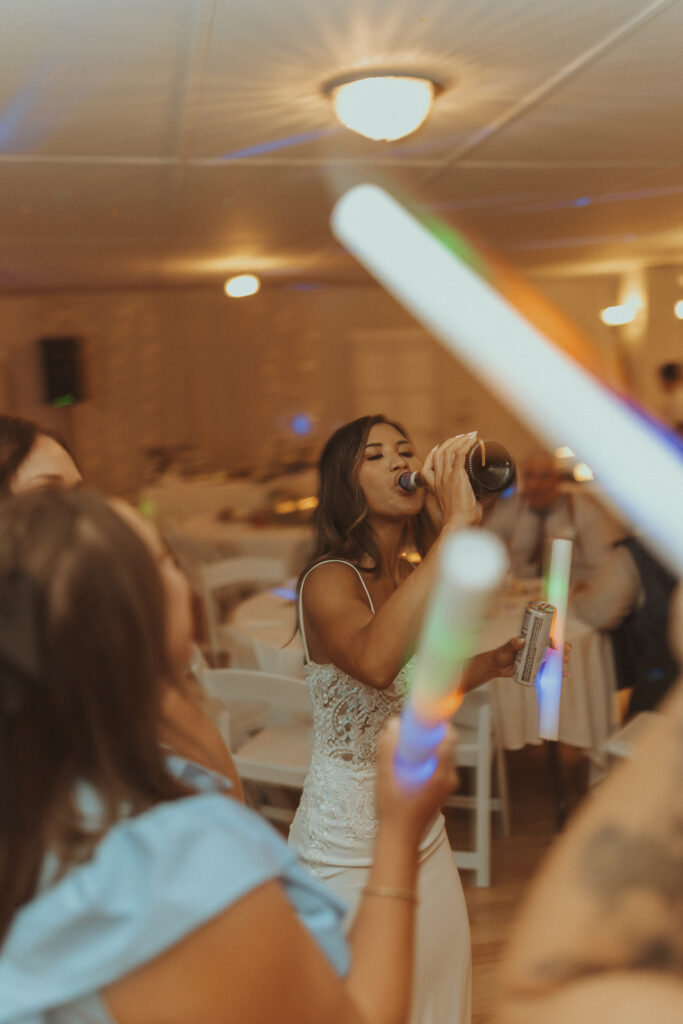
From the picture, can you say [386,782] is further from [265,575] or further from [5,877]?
[265,575]

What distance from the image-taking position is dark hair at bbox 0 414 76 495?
4.49 feet

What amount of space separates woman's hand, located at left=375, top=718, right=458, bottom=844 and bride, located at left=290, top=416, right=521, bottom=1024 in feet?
1.87

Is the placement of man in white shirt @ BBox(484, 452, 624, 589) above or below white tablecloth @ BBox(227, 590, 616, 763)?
above

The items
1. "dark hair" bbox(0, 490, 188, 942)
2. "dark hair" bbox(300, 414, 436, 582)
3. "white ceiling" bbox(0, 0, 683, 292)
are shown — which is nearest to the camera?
"dark hair" bbox(0, 490, 188, 942)

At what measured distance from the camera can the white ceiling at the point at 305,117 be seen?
203 cm

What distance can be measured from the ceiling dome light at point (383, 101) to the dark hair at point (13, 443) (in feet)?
5.03

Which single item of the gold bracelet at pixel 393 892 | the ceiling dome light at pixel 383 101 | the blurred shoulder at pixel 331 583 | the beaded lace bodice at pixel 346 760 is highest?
the ceiling dome light at pixel 383 101

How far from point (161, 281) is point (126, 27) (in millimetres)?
5949

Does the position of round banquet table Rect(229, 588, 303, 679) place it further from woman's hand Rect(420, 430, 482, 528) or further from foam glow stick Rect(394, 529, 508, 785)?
foam glow stick Rect(394, 529, 508, 785)

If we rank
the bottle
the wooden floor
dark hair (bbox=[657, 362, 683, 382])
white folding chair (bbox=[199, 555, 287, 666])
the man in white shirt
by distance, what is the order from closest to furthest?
the bottle, the wooden floor, the man in white shirt, white folding chair (bbox=[199, 555, 287, 666]), dark hair (bbox=[657, 362, 683, 382])

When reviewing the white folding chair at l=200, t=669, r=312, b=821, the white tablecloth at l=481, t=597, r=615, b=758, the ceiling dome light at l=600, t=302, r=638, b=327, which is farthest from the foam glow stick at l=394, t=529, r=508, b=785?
the ceiling dome light at l=600, t=302, r=638, b=327

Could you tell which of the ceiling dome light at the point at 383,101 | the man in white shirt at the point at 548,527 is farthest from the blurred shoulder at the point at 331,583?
the man in white shirt at the point at 548,527

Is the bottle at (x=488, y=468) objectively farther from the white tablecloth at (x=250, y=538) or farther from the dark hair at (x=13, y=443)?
the white tablecloth at (x=250, y=538)

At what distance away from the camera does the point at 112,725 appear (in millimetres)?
744
